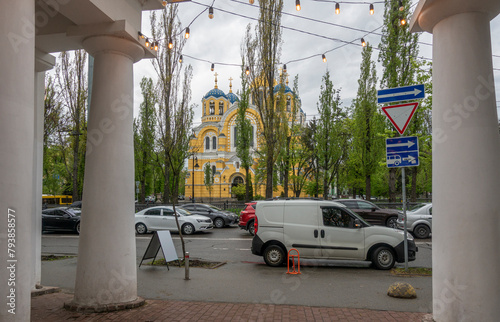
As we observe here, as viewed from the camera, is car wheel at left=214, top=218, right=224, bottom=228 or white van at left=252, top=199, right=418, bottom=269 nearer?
white van at left=252, top=199, right=418, bottom=269

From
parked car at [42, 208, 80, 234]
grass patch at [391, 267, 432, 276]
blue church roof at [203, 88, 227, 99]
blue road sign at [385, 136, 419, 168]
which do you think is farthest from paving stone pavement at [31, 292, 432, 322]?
blue church roof at [203, 88, 227, 99]

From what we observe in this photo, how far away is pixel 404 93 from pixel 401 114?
0.48m

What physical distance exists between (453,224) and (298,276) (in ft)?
18.1

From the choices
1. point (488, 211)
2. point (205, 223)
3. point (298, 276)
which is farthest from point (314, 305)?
point (205, 223)

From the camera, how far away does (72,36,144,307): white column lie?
622 cm

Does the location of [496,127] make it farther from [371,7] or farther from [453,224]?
[371,7]

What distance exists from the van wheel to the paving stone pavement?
430 cm

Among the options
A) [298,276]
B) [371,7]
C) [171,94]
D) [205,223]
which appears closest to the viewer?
[371,7]

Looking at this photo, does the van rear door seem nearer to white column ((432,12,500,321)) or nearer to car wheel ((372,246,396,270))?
car wheel ((372,246,396,270))

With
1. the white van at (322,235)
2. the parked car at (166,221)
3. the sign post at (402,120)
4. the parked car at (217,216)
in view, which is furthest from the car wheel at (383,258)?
the parked car at (217,216)

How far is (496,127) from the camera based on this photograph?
15.6ft

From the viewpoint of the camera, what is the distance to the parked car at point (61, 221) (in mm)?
21984

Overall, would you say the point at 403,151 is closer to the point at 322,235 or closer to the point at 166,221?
the point at 322,235

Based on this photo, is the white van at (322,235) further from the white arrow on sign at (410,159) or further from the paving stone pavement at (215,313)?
the paving stone pavement at (215,313)
